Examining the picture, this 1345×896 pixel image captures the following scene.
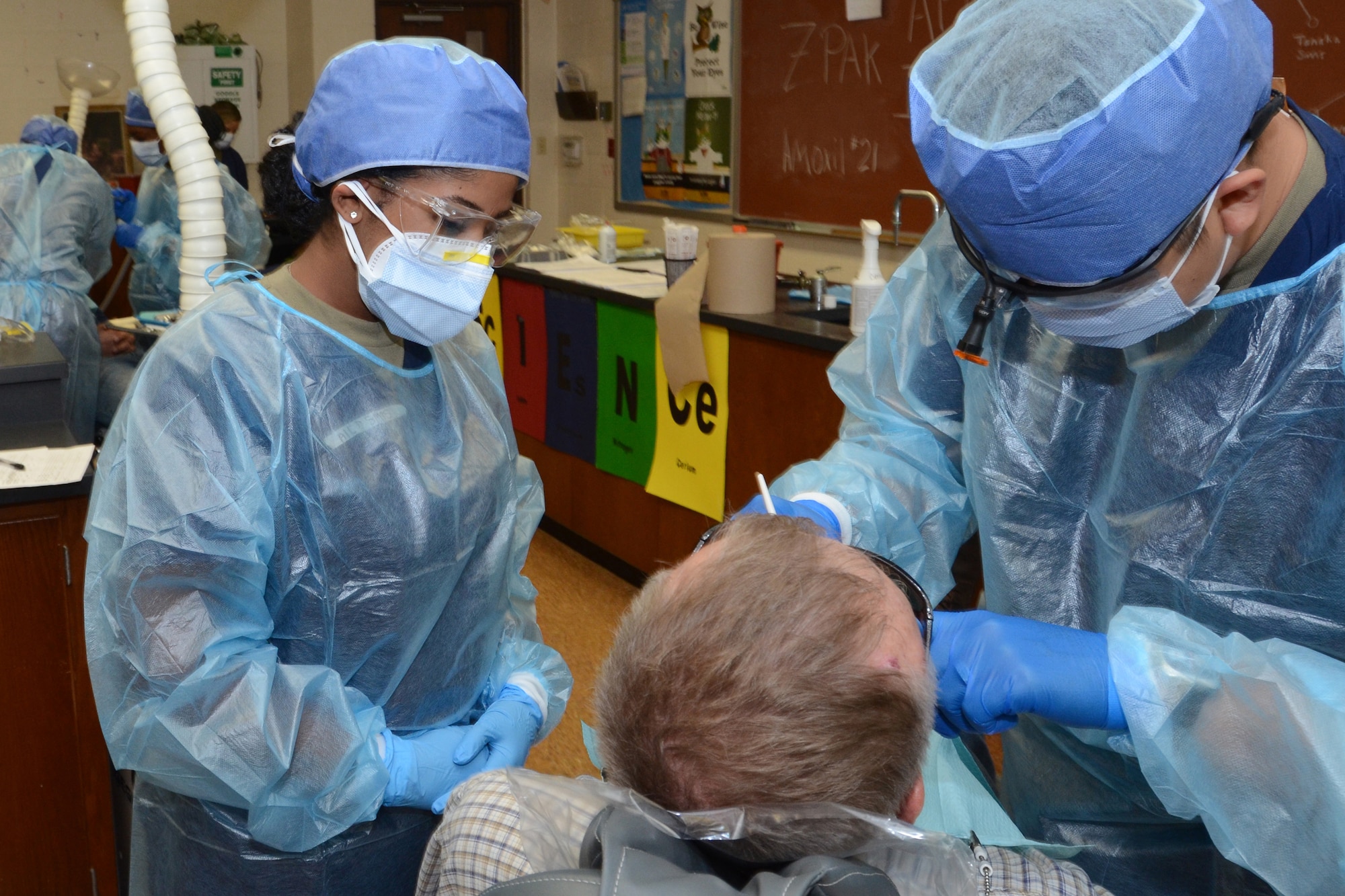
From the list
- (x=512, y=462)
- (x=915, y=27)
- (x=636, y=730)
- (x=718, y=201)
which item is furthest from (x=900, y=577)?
(x=718, y=201)

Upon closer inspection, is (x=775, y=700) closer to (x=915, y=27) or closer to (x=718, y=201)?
(x=915, y=27)

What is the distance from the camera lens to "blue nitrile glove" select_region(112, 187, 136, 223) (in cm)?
500

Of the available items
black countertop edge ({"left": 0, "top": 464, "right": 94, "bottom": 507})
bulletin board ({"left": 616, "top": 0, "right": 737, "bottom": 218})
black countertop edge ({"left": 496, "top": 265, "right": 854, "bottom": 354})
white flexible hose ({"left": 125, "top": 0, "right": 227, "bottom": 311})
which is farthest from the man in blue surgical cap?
bulletin board ({"left": 616, "top": 0, "right": 737, "bottom": 218})

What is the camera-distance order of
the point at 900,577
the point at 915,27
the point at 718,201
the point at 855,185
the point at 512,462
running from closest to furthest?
1. the point at 900,577
2. the point at 512,462
3. the point at 915,27
4. the point at 855,185
5. the point at 718,201

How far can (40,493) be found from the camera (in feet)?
6.01

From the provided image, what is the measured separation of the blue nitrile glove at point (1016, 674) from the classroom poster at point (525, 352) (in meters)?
2.94

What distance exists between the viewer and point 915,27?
3938 millimetres

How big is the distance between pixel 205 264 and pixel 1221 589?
1577mm

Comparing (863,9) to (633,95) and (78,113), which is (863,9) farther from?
(78,113)

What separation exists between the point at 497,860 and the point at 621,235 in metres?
3.81

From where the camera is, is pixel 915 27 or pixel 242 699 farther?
pixel 915 27

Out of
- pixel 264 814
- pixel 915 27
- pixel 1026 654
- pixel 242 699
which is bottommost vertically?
pixel 264 814

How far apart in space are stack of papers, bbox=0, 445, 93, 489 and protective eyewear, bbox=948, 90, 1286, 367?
1526 millimetres

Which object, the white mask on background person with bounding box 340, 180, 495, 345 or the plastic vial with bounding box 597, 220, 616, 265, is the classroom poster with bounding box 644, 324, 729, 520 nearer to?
the plastic vial with bounding box 597, 220, 616, 265
